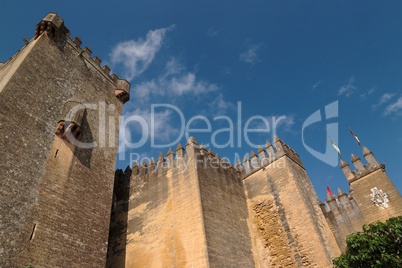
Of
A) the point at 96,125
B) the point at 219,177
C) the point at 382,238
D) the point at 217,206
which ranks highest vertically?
the point at 96,125

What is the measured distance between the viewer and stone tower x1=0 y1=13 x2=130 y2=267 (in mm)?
8477

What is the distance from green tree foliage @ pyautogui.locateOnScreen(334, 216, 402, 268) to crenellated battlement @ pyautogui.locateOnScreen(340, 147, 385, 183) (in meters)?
6.25

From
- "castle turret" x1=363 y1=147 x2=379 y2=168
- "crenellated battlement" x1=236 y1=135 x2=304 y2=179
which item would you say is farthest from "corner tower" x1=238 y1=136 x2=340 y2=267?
"castle turret" x1=363 y1=147 x2=379 y2=168

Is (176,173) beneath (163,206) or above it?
above

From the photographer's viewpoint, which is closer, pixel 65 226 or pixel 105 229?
pixel 65 226

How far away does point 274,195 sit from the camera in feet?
44.6

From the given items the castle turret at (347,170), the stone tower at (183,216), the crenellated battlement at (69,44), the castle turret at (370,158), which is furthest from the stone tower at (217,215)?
the crenellated battlement at (69,44)

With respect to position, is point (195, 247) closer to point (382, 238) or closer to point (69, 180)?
point (69, 180)

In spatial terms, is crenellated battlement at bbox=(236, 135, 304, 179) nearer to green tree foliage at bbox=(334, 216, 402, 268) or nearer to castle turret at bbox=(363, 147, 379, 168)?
castle turret at bbox=(363, 147, 379, 168)

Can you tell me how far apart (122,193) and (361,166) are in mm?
11753

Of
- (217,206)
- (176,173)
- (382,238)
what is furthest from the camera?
(176,173)

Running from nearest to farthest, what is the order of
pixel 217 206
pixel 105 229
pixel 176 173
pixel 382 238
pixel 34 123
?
pixel 382 238 → pixel 34 123 → pixel 105 229 → pixel 217 206 → pixel 176 173

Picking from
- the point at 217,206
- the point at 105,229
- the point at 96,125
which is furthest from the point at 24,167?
the point at 217,206

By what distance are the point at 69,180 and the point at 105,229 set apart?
223cm
